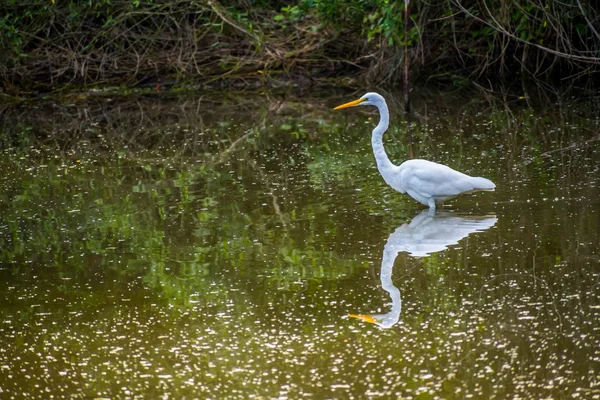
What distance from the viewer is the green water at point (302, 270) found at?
4.01 meters

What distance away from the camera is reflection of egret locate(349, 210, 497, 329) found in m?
5.37

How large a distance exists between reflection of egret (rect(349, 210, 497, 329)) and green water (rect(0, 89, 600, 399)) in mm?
20

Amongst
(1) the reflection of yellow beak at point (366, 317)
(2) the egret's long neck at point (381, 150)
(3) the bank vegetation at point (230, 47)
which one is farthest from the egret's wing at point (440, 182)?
(3) the bank vegetation at point (230, 47)

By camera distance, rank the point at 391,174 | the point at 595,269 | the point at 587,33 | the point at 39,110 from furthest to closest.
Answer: the point at 39,110 → the point at 587,33 → the point at 391,174 → the point at 595,269

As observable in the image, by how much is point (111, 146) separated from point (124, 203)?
8.90ft

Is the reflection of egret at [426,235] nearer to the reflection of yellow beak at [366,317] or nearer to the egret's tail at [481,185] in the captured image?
the egret's tail at [481,185]

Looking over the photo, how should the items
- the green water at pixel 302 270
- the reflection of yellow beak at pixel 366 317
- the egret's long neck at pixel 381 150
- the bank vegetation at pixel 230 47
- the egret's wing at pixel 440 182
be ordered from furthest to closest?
the bank vegetation at pixel 230 47
the egret's long neck at pixel 381 150
the egret's wing at pixel 440 182
the reflection of yellow beak at pixel 366 317
the green water at pixel 302 270

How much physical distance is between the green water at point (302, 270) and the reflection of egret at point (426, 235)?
2 centimetres

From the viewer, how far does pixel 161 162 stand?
8766mm

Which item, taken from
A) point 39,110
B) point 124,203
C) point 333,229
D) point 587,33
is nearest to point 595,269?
point 333,229

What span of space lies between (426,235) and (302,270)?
0.92 metres

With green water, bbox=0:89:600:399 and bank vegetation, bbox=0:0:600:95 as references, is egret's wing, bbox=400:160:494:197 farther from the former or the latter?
bank vegetation, bbox=0:0:600:95

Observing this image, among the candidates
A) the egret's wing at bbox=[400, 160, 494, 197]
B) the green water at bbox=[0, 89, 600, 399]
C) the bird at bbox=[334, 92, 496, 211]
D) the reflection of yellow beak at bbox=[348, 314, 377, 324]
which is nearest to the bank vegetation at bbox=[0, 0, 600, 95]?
the green water at bbox=[0, 89, 600, 399]

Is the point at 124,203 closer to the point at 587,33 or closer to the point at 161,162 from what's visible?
the point at 161,162
